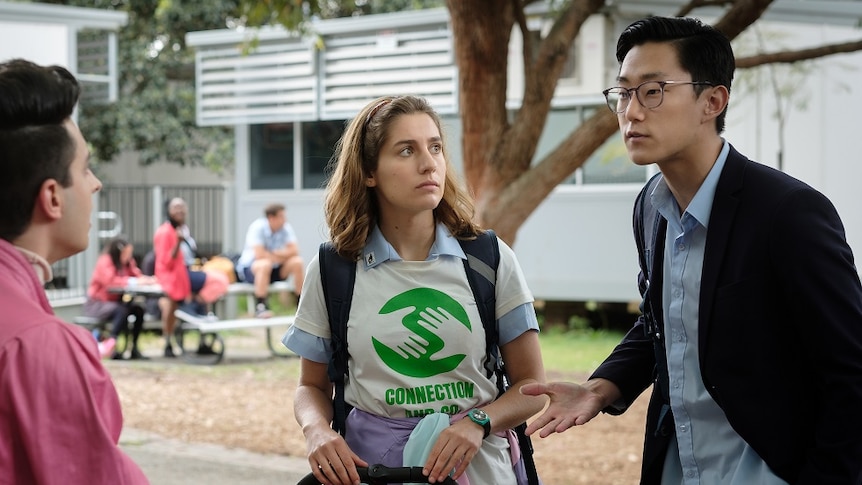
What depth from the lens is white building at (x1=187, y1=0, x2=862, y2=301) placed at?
1482 cm

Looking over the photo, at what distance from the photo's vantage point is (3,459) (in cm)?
195

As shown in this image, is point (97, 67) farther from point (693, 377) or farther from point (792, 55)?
point (693, 377)

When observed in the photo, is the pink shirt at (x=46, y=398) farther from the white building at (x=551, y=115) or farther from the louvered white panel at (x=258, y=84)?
the louvered white panel at (x=258, y=84)

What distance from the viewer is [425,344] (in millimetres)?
3051

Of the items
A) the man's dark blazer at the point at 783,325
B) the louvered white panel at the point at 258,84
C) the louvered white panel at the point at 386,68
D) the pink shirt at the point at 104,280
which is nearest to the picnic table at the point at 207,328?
the pink shirt at the point at 104,280

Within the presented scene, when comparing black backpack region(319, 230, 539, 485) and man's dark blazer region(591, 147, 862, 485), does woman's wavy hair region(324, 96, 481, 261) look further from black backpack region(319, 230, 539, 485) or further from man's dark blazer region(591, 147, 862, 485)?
man's dark blazer region(591, 147, 862, 485)

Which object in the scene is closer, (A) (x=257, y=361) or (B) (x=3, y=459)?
(B) (x=3, y=459)

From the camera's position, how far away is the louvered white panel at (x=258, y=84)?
19.4 meters

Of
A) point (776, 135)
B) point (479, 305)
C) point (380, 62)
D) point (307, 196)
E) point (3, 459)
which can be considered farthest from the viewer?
point (307, 196)

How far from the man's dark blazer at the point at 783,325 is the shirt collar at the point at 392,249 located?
0.81m

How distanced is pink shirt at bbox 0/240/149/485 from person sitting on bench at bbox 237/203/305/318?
529 inches

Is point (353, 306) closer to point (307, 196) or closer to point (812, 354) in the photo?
point (812, 354)

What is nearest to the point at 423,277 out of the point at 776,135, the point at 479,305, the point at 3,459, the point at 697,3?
the point at 479,305

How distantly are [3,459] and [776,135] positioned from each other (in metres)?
14.4
